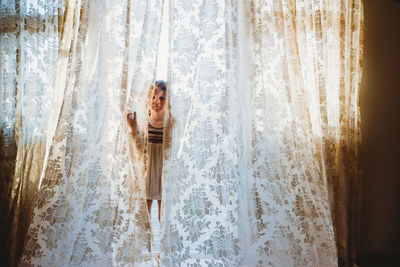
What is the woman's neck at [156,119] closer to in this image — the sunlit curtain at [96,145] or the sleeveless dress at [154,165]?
the sleeveless dress at [154,165]

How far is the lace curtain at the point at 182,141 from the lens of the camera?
58.9 inches

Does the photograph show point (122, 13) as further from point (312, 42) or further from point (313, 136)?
point (313, 136)

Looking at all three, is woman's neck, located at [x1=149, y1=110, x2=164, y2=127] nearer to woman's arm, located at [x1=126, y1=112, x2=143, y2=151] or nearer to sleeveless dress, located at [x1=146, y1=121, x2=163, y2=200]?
sleeveless dress, located at [x1=146, y1=121, x2=163, y2=200]

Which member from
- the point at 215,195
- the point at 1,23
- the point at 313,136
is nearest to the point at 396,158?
the point at 313,136

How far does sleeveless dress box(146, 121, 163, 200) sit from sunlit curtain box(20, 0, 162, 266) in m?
0.51

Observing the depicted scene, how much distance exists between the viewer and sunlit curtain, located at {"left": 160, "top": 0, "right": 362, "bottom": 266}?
1543 mm

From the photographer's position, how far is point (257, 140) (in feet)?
5.51

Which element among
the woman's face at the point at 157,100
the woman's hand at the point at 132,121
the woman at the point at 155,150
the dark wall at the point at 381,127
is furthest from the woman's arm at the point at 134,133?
the dark wall at the point at 381,127

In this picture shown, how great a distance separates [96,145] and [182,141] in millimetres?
464

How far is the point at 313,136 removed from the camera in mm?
1749

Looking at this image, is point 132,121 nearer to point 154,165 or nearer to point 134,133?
point 134,133

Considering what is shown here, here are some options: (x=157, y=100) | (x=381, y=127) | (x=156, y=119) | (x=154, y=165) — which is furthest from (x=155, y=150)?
(x=381, y=127)

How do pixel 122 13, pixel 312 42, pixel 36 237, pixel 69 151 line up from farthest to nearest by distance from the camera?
pixel 312 42 → pixel 122 13 → pixel 69 151 → pixel 36 237

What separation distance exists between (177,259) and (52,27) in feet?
4.95
